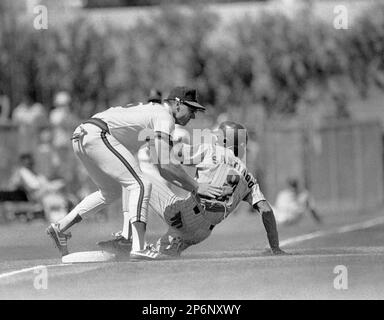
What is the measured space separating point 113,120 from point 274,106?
21.3 meters

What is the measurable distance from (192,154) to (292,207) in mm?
8457

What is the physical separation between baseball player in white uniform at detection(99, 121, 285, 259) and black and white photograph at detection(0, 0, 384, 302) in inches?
0.8

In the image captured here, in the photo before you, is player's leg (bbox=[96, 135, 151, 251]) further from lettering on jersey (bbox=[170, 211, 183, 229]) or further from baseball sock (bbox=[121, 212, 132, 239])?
lettering on jersey (bbox=[170, 211, 183, 229])

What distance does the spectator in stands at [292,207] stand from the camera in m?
24.0

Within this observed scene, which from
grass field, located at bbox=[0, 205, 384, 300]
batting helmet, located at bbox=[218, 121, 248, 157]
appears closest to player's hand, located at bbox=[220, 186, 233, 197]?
grass field, located at bbox=[0, 205, 384, 300]

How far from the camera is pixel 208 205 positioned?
1309 cm

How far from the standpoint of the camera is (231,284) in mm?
11109

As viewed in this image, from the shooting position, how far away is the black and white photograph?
11.6 metres

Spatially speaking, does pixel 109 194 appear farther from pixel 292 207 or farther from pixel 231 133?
pixel 292 207

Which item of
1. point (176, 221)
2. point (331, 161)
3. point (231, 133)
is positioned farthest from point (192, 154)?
point (331, 161)

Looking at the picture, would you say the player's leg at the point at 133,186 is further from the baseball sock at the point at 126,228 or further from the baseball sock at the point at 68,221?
the baseball sock at the point at 68,221

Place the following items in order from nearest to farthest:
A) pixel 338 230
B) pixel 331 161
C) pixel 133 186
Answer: pixel 133 186, pixel 338 230, pixel 331 161

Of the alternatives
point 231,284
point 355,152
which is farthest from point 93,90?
point 231,284

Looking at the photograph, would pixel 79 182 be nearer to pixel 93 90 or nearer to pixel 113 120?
pixel 93 90
